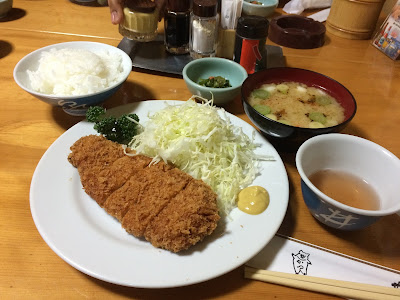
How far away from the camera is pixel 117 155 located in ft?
5.28

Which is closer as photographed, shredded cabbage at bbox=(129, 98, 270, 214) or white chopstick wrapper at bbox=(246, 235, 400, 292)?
white chopstick wrapper at bbox=(246, 235, 400, 292)

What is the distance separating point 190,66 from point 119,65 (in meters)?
0.48

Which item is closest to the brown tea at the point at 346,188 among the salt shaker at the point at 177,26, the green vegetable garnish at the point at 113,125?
the green vegetable garnish at the point at 113,125

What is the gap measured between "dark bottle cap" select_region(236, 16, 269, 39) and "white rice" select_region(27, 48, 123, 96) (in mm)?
908

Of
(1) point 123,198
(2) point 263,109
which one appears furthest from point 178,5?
(1) point 123,198

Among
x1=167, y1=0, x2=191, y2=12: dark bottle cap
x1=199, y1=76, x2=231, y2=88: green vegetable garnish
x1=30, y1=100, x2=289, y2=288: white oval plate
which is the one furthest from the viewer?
x1=167, y1=0, x2=191, y2=12: dark bottle cap

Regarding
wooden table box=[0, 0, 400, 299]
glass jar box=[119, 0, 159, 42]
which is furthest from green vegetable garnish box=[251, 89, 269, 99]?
glass jar box=[119, 0, 159, 42]

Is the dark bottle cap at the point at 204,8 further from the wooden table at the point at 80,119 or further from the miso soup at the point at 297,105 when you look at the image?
the miso soup at the point at 297,105

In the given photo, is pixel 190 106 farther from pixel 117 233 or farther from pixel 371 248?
pixel 371 248

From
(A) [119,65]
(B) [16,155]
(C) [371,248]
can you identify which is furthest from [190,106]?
(C) [371,248]

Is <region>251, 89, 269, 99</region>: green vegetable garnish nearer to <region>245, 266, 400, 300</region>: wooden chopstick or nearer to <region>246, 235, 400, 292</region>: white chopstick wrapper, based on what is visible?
<region>246, 235, 400, 292</region>: white chopstick wrapper

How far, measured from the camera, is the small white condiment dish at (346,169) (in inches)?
50.0

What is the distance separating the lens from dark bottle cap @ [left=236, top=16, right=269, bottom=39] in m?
2.21

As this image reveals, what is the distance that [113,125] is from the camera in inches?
68.0
